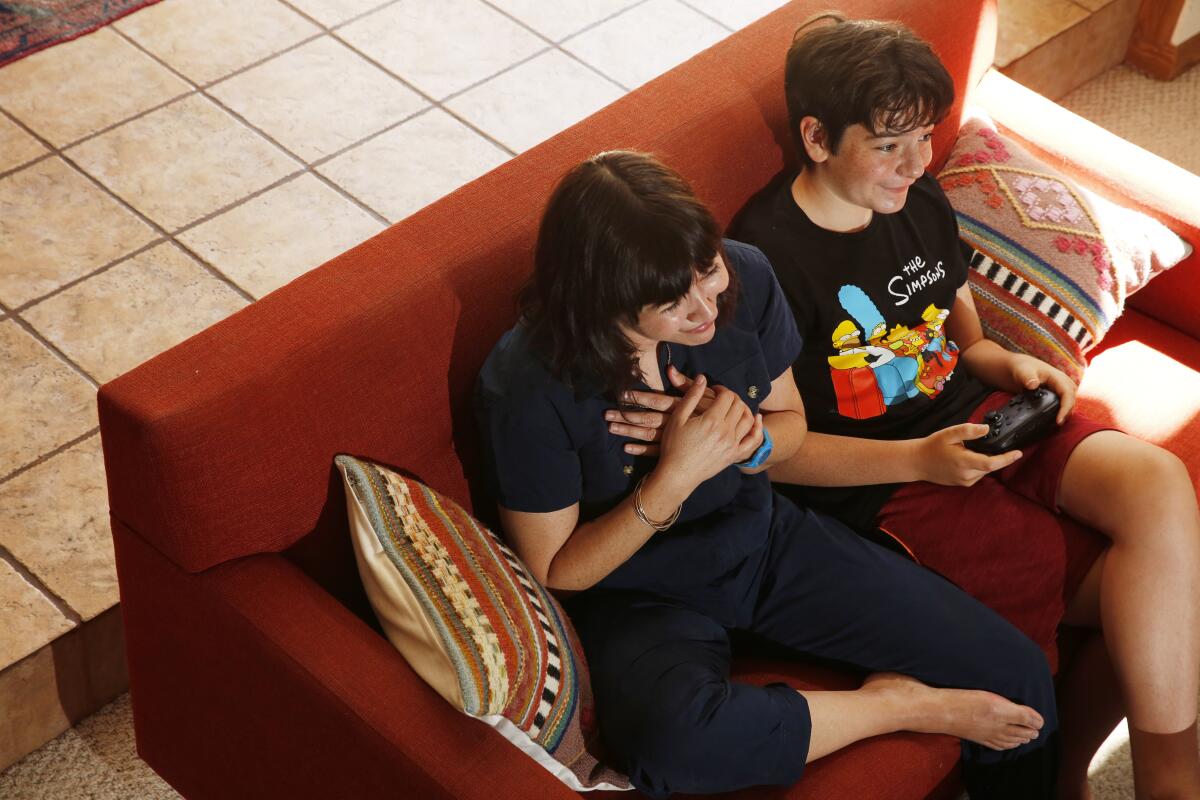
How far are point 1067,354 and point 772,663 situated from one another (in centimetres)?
75

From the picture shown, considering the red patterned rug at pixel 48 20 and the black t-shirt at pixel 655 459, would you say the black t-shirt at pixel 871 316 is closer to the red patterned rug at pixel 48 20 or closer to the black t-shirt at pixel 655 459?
the black t-shirt at pixel 655 459

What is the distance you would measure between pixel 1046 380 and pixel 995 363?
9 centimetres

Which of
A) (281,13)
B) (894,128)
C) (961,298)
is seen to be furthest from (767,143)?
(281,13)

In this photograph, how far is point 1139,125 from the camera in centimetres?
369

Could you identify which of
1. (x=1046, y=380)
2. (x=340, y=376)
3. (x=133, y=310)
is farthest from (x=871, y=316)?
(x=133, y=310)

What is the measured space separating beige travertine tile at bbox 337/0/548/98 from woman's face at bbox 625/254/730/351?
189cm

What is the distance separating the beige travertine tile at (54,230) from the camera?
2713mm

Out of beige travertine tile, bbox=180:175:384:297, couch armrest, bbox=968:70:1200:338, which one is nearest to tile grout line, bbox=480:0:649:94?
beige travertine tile, bbox=180:175:384:297

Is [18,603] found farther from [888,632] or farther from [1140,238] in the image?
[1140,238]

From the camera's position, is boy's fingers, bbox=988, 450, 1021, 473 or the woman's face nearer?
the woman's face

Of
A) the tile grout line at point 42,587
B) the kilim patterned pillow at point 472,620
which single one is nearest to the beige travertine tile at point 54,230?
the tile grout line at point 42,587

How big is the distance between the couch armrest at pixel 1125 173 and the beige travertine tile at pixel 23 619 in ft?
5.89

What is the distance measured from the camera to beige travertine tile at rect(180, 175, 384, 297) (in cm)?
Result: 279

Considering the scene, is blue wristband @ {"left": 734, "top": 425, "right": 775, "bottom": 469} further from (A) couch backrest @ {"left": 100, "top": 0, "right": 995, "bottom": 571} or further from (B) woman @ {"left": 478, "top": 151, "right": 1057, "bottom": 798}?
(A) couch backrest @ {"left": 100, "top": 0, "right": 995, "bottom": 571}
